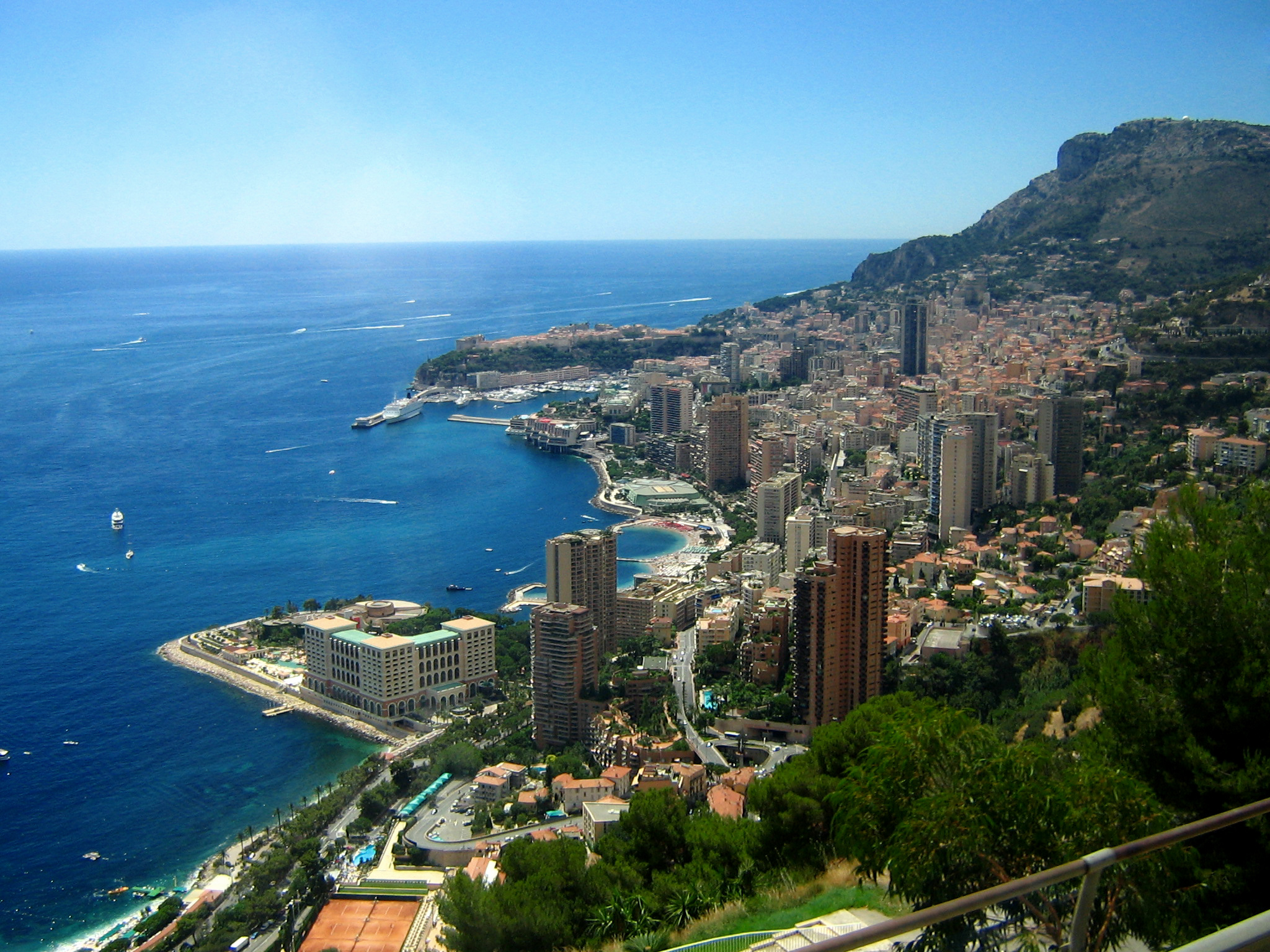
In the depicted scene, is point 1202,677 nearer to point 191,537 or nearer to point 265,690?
point 265,690

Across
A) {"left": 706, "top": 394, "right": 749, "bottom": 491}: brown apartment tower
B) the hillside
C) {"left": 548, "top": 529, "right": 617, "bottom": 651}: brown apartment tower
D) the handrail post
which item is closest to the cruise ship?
{"left": 706, "top": 394, "right": 749, "bottom": 491}: brown apartment tower

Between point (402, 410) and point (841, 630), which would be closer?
point (841, 630)

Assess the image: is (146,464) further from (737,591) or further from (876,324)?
(876,324)

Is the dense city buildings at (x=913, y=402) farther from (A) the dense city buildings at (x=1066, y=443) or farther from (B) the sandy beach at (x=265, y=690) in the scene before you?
(B) the sandy beach at (x=265, y=690)

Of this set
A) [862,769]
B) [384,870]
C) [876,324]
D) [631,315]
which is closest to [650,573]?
[384,870]

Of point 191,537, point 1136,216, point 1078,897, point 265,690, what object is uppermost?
point 1136,216

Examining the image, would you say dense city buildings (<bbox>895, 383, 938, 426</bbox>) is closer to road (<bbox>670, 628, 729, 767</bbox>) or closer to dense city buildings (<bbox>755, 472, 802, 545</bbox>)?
dense city buildings (<bbox>755, 472, 802, 545</bbox>)

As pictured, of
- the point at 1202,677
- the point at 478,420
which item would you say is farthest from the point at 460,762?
the point at 478,420

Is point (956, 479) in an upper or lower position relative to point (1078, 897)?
lower
